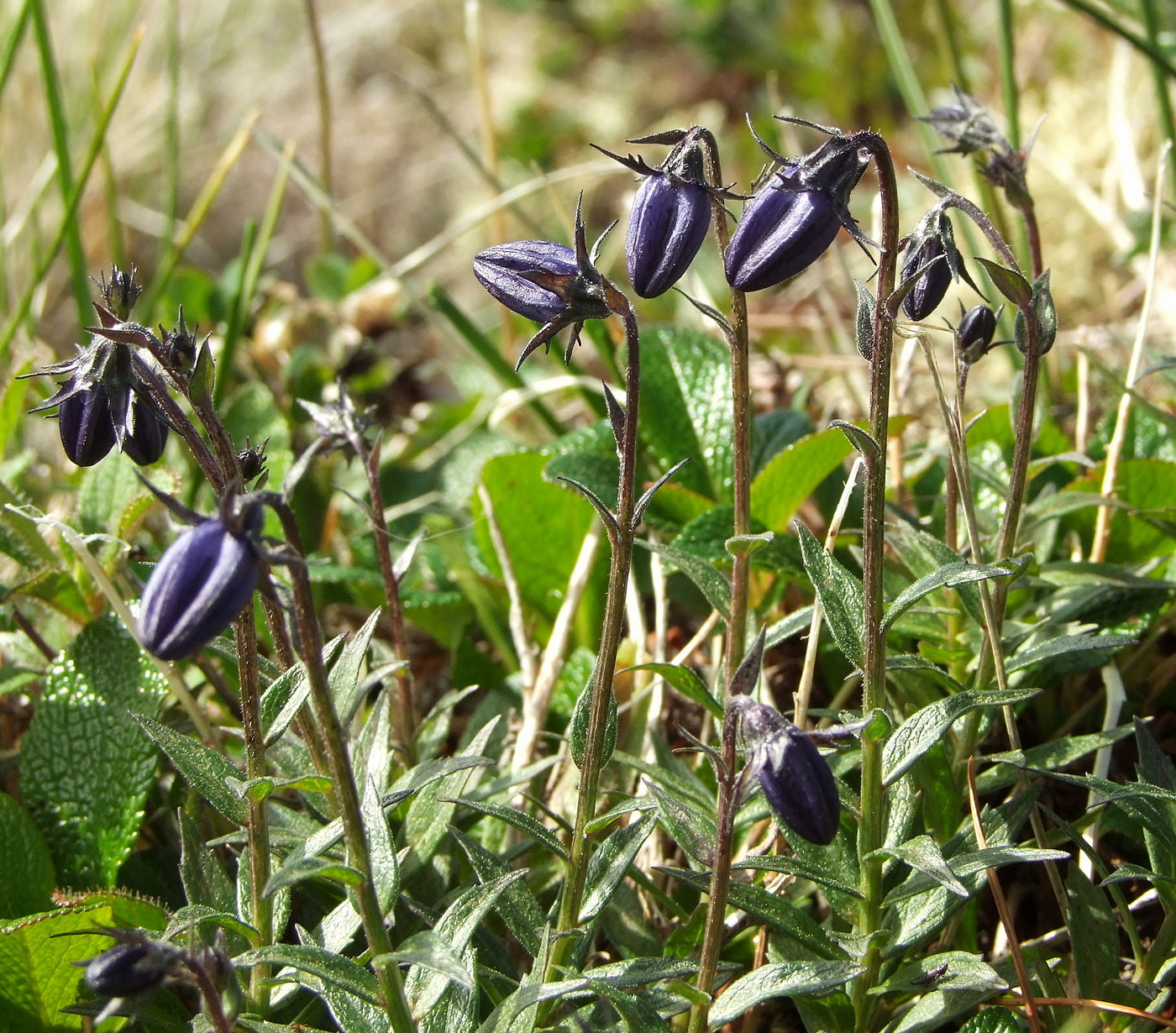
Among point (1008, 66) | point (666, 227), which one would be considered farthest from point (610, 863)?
point (1008, 66)

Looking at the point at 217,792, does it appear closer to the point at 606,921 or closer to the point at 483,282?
the point at 606,921

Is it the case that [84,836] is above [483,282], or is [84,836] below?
below

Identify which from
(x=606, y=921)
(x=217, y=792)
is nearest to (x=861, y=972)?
(x=606, y=921)

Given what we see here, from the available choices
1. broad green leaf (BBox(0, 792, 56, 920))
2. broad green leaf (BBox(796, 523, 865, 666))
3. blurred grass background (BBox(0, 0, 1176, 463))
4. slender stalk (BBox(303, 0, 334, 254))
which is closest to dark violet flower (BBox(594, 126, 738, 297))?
broad green leaf (BBox(796, 523, 865, 666))

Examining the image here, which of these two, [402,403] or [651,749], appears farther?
[402,403]

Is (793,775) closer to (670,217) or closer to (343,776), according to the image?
(343,776)

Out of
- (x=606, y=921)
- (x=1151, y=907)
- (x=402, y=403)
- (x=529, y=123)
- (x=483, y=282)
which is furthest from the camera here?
(x=529, y=123)
